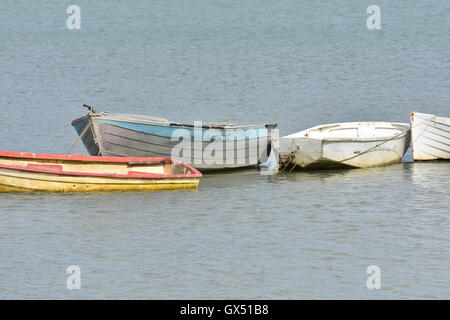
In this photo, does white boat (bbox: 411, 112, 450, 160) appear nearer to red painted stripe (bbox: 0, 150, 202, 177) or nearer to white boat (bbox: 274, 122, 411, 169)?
white boat (bbox: 274, 122, 411, 169)

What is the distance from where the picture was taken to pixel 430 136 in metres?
31.3

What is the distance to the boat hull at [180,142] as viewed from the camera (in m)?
26.7

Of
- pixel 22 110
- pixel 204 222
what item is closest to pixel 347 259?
pixel 204 222

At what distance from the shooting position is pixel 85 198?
24.3 metres

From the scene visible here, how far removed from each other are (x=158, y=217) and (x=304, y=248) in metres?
4.66

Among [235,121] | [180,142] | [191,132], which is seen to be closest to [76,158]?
[180,142]

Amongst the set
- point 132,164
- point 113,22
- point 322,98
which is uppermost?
point 113,22

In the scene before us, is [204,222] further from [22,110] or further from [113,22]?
[113,22]

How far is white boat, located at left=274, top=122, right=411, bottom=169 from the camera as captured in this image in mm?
28953

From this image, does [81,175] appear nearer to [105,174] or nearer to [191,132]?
[105,174]

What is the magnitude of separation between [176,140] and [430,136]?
32.1 feet

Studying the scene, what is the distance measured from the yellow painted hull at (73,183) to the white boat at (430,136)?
9.85m

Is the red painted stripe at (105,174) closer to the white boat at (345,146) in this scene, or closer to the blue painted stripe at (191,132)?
the blue painted stripe at (191,132)
